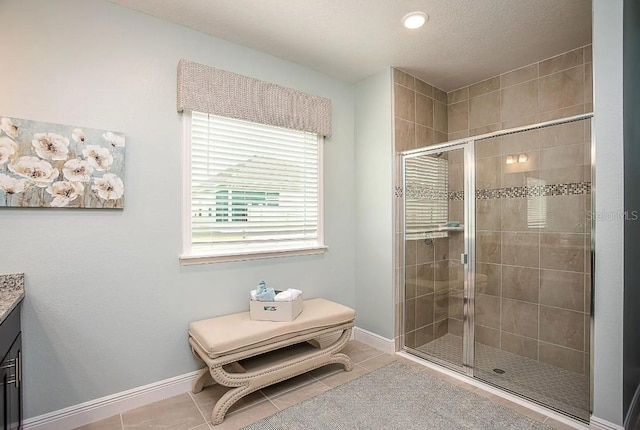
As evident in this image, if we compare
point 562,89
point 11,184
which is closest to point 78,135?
point 11,184

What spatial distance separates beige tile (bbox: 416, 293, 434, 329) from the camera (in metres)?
2.96

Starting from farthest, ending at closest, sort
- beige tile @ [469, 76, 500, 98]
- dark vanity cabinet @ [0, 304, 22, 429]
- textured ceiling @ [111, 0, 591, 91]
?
1. beige tile @ [469, 76, 500, 98]
2. textured ceiling @ [111, 0, 591, 91]
3. dark vanity cabinet @ [0, 304, 22, 429]

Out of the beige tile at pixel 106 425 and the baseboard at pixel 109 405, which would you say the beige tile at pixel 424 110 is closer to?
the baseboard at pixel 109 405

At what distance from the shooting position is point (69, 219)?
1896 millimetres

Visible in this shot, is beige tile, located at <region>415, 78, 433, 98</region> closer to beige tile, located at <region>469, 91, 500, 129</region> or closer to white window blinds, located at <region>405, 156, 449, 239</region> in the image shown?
beige tile, located at <region>469, 91, 500, 129</region>

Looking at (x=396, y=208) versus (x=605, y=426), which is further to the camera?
(x=396, y=208)

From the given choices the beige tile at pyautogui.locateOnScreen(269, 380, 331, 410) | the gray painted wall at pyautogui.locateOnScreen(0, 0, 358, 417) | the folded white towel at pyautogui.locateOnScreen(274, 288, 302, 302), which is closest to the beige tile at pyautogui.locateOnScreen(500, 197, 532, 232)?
the folded white towel at pyautogui.locateOnScreen(274, 288, 302, 302)

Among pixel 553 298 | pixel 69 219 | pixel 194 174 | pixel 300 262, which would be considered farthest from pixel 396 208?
pixel 69 219

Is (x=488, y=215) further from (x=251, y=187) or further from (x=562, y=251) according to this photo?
(x=251, y=187)

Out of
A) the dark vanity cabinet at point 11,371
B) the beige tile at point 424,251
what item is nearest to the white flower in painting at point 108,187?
the dark vanity cabinet at point 11,371

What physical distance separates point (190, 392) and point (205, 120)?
6.54 ft

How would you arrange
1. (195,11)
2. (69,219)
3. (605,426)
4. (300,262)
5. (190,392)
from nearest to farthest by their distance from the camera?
(605,426) → (69,219) → (195,11) → (190,392) → (300,262)

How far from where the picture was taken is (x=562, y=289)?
2.33 meters

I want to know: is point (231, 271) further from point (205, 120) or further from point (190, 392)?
point (205, 120)
